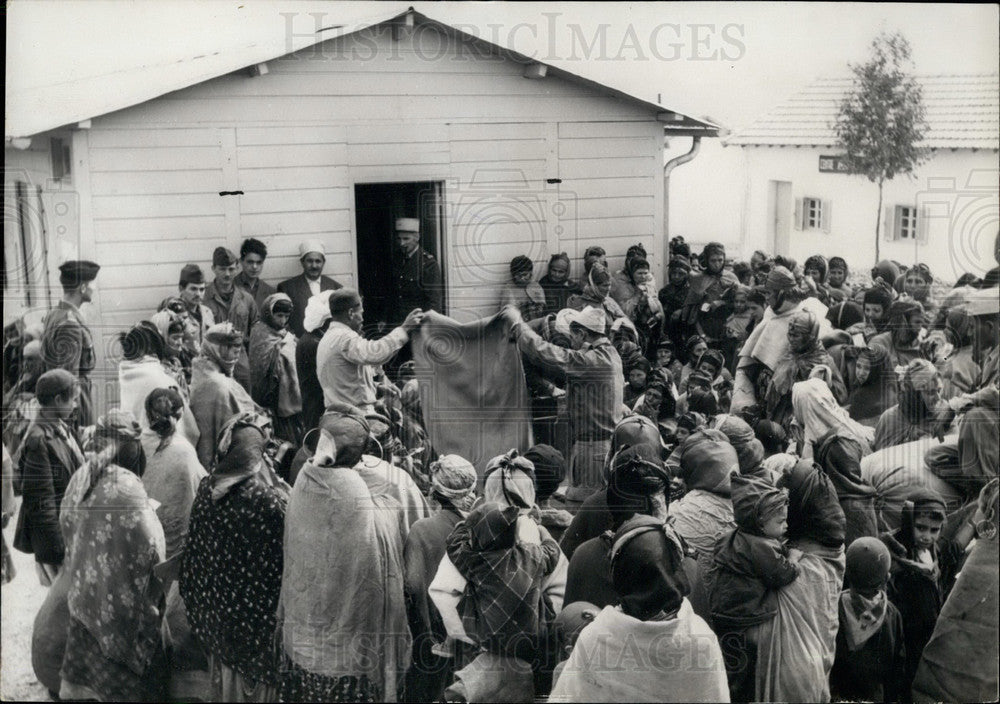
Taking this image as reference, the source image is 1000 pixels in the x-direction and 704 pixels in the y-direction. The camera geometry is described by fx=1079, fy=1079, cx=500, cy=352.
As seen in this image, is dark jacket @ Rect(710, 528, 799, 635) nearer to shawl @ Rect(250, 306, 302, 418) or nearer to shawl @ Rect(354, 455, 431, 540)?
shawl @ Rect(354, 455, 431, 540)

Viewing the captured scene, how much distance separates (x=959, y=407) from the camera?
5023mm

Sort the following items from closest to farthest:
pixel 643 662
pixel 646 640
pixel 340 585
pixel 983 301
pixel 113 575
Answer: pixel 646 640, pixel 643 662, pixel 340 585, pixel 113 575, pixel 983 301

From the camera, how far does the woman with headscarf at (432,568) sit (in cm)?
457

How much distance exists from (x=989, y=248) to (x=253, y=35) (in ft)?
11.5

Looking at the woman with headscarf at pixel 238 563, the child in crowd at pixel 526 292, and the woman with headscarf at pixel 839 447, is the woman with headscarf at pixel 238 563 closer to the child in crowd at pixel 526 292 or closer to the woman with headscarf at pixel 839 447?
the child in crowd at pixel 526 292

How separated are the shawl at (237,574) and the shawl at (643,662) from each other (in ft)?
4.53

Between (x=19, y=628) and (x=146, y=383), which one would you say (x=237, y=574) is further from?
(x=19, y=628)

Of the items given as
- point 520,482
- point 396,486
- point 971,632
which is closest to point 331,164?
point 396,486

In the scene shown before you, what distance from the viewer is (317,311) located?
189 inches

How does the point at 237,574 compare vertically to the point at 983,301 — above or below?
below

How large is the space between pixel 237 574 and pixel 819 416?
2716 mm

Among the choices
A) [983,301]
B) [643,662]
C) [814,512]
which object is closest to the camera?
[643,662]

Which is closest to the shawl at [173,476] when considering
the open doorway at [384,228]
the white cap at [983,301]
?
the open doorway at [384,228]

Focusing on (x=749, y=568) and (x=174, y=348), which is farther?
(x=174, y=348)
